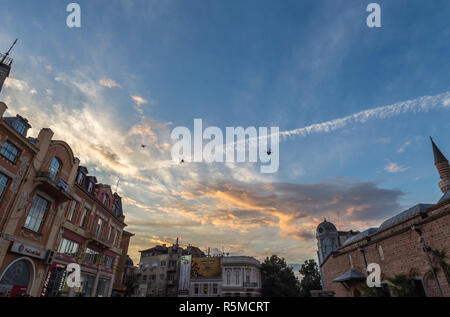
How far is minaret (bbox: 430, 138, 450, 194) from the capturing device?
1265 inches

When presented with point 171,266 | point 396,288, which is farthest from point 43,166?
point 171,266

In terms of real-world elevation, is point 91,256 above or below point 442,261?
above

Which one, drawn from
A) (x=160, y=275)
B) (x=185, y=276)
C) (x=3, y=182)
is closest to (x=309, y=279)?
(x=185, y=276)

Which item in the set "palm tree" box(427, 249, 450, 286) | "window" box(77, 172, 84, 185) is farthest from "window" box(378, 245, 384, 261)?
"window" box(77, 172, 84, 185)

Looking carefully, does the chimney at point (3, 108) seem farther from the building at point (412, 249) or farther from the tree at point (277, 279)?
the tree at point (277, 279)

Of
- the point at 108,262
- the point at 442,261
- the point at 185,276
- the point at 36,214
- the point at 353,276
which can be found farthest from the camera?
the point at 185,276

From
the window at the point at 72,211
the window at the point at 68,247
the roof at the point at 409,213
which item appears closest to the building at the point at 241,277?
the roof at the point at 409,213

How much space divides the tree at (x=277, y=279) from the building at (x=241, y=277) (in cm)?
225

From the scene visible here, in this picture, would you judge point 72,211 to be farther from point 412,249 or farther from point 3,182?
point 412,249

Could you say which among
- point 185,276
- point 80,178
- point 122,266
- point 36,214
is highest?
point 80,178

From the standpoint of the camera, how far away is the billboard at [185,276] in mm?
51531

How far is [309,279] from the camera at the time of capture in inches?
2366

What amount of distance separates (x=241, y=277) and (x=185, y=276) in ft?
40.9
